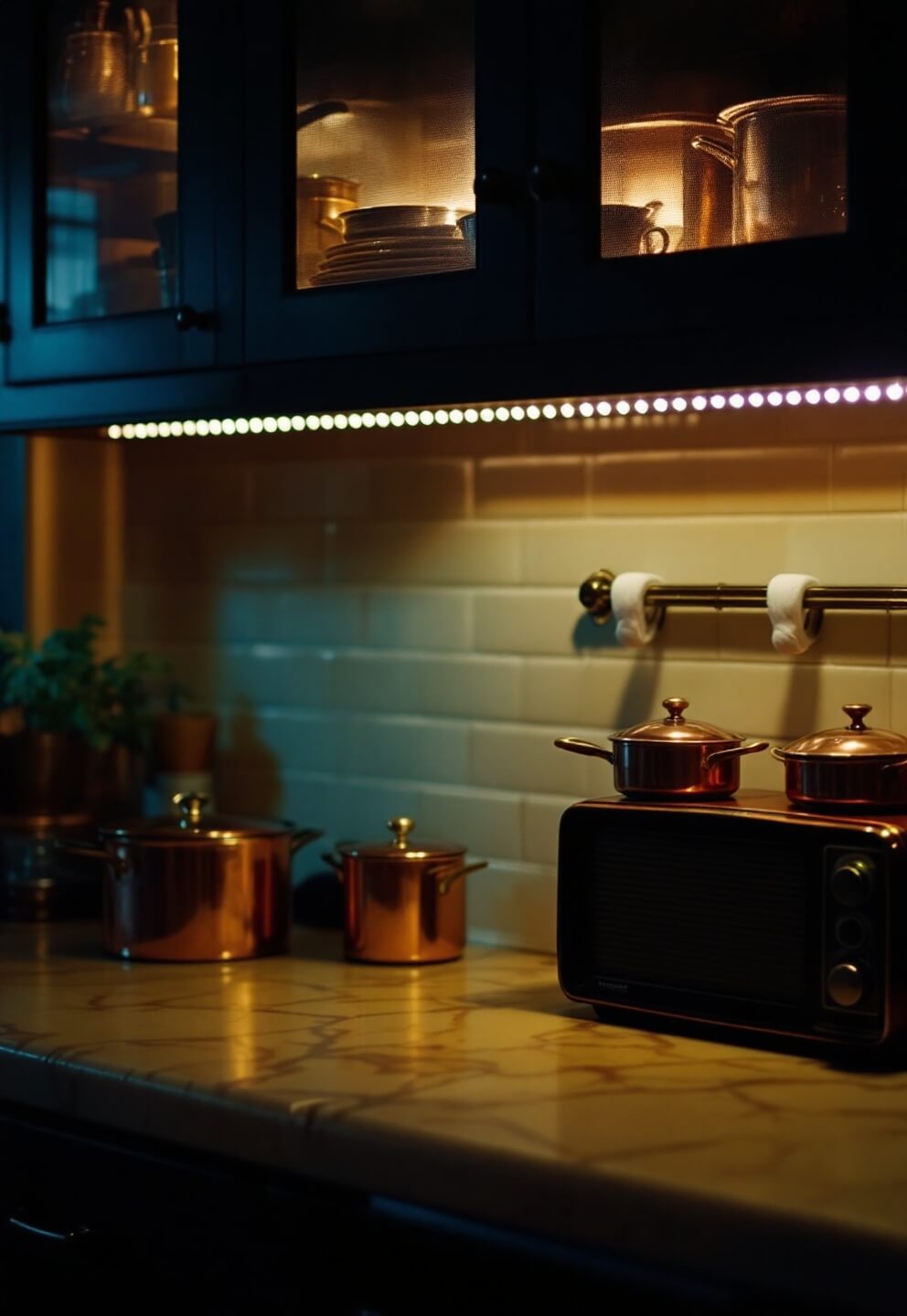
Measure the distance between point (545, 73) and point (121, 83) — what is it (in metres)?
0.68

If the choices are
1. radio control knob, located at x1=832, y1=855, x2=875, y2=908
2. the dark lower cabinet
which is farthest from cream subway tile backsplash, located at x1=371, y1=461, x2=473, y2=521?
the dark lower cabinet

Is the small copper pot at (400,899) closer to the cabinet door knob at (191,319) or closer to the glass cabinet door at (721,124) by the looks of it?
the cabinet door knob at (191,319)

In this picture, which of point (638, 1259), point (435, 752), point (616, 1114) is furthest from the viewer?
point (435, 752)

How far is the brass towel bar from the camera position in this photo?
183cm

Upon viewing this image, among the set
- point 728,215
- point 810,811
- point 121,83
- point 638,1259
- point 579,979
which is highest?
point 121,83

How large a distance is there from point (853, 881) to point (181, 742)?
118 cm

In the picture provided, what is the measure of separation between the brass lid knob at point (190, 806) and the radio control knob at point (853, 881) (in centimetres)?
85

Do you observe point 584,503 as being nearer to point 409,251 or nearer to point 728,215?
point 409,251

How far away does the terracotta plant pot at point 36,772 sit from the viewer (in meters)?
2.38

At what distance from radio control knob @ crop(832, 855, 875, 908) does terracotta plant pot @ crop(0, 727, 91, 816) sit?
1.20 meters

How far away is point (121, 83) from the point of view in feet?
6.93

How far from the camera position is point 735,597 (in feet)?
6.42

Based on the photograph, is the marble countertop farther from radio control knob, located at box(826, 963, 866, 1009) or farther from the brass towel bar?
the brass towel bar

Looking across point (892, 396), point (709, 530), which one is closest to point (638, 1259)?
point (892, 396)
